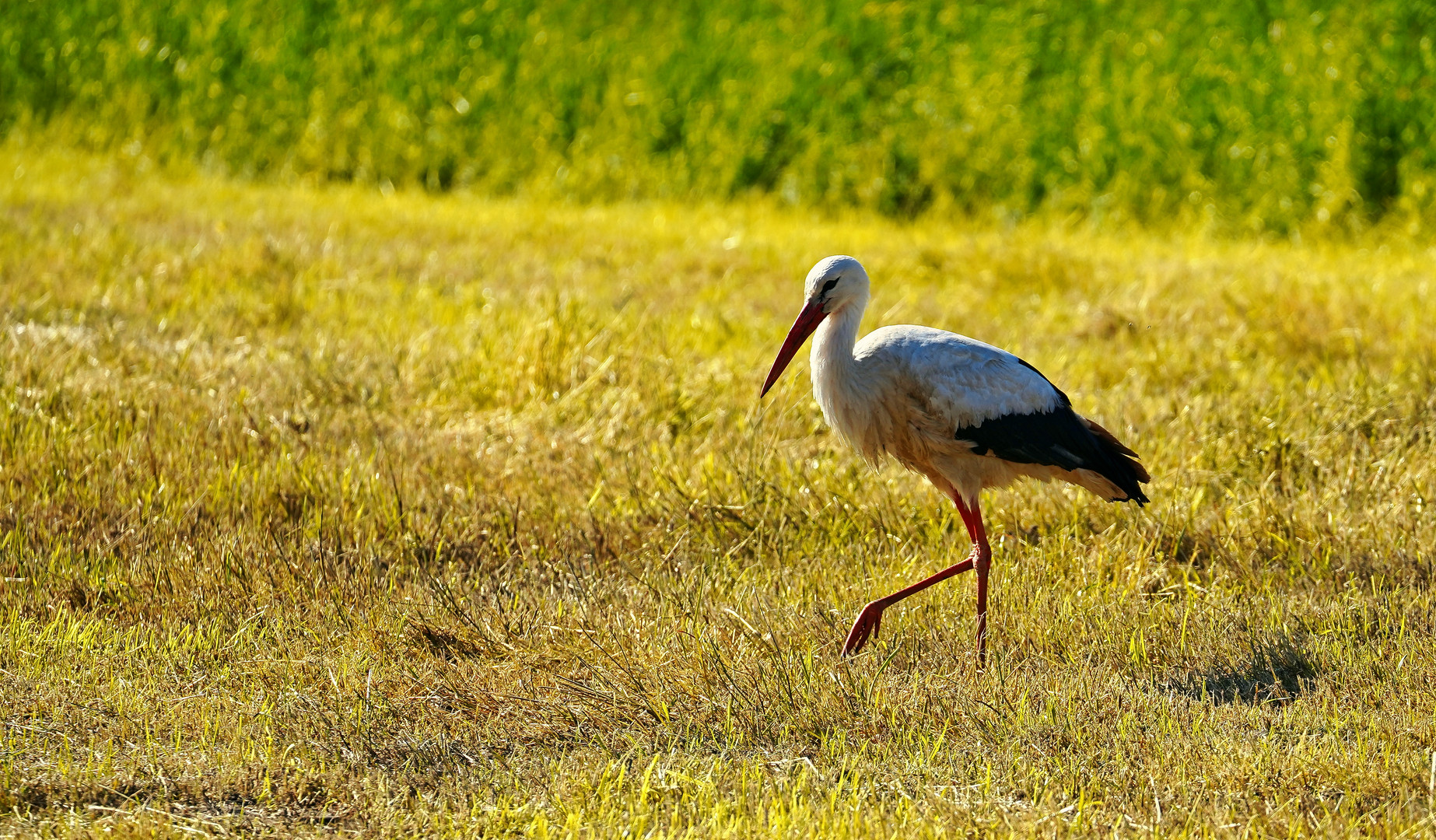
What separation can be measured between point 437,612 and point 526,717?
24.6 inches

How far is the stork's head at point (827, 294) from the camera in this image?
161 inches

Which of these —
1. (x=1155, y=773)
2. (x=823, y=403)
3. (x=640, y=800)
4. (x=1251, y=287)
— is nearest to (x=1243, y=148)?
(x=1251, y=287)

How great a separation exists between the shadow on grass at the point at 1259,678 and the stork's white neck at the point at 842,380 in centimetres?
111

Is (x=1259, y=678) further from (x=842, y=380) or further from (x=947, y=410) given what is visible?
(x=842, y=380)

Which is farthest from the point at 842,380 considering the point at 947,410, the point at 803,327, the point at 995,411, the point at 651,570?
the point at 651,570

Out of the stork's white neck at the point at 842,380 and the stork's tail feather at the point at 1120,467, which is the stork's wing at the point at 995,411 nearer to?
the stork's tail feather at the point at 1120,467

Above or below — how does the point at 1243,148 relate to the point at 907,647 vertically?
above

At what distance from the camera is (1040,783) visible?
3.05 m

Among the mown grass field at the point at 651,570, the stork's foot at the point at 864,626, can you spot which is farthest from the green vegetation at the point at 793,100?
the stork's foot at the point at 864,626

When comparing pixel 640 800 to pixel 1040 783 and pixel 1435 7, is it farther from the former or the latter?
pixel 1435 7

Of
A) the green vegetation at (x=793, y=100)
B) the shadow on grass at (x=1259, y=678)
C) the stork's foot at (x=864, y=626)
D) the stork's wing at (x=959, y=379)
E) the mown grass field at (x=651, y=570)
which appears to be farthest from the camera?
the green vegetation at (x=793, y=100)

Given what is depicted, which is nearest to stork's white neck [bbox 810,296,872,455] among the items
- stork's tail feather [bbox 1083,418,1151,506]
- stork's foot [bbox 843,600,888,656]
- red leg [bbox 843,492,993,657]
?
red leg [bbox 843,492,993,657]

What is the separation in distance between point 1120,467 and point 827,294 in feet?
3.22

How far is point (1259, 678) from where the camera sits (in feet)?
11.8
